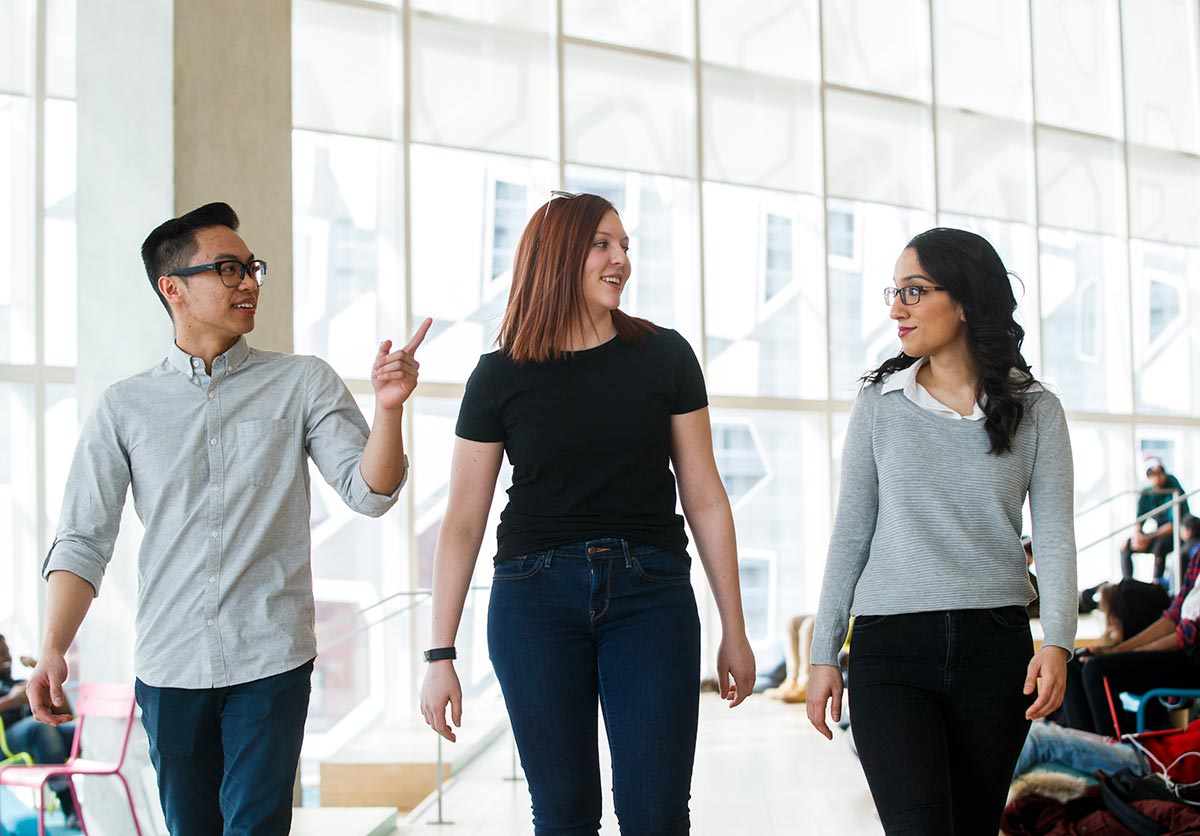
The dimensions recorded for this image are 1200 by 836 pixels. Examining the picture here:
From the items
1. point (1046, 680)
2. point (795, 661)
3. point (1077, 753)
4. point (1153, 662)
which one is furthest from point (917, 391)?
point (795, 661)

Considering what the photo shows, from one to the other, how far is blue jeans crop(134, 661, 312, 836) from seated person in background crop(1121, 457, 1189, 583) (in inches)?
311

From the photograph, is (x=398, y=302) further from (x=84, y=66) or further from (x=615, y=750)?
(x=615, y=750)

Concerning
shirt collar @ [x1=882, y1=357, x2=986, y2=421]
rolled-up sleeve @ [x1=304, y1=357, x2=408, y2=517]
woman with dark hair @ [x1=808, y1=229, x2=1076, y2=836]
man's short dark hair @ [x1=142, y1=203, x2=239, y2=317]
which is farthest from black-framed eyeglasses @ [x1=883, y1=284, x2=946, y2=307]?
man's short dark hair @ [x1=142, y1=203, x2=239, y2=317]

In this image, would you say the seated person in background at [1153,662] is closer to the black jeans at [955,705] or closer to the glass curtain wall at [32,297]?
the black jeans at [955,705]

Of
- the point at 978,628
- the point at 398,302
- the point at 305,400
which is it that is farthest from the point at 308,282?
the point at 978,628

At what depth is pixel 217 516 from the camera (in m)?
2.12

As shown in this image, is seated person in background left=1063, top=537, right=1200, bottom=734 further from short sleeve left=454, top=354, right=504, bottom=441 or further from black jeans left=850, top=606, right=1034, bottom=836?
short sleeve left=454, top=354, right=504, bottom=441

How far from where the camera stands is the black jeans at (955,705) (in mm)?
1965

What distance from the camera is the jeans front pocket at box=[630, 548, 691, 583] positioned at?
6.48ft

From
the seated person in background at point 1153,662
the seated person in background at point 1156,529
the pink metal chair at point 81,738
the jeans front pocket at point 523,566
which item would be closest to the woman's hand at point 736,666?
the jeans front pocket at point 523,566

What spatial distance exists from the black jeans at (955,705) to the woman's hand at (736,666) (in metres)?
0.20

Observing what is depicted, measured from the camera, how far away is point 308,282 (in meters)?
8.04

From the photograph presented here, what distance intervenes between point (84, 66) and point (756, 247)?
6.63 meters

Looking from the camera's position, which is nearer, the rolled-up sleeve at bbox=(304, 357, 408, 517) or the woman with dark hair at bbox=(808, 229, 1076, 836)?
the woman with dark hair at bbox=(808, 229, 1076, 836)
